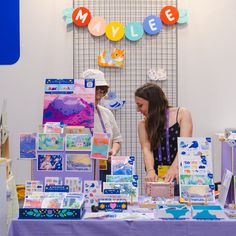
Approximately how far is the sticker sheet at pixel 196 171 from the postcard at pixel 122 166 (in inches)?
11.6

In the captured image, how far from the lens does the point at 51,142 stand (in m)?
2.73

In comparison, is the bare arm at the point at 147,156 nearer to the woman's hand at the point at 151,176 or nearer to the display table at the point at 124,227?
the woman's hand at the point at 151,176

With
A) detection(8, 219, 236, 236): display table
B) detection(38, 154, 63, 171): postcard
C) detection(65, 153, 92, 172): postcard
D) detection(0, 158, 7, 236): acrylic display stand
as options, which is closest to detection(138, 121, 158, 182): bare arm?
detection(65, 153, 92, 172): postcard

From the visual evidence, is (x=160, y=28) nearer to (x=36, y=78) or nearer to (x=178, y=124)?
(x=36, y=78)

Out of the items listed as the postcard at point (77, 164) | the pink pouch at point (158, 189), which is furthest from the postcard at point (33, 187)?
the pink pouch at point (158, 189)

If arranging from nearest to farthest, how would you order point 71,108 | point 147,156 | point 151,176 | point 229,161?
point 229,161 < point 71,108 < point 151,176 < point 147,156

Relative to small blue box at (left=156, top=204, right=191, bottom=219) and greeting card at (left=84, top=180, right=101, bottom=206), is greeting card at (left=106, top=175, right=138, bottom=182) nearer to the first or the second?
greeting card at (left=84, top=180, right=101, bottom=206)

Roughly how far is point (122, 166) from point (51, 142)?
45 cm

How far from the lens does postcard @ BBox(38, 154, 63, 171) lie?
2729 mm

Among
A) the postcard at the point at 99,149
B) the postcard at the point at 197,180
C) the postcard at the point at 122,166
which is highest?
the postcard at the point at 99,149

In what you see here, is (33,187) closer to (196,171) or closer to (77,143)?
(77,143)

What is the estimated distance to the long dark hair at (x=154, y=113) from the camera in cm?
320

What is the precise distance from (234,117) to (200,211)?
269cm

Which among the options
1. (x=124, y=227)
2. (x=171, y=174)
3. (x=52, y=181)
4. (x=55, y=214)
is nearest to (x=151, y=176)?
(x=171, y=174)
